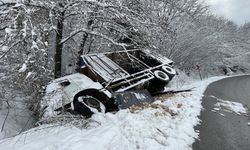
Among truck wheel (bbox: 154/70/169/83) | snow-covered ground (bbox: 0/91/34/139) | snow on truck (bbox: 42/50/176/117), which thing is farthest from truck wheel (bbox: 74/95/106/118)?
truck wheel (bbox: 154/70/169/83)

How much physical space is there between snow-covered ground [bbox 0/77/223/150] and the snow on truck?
2.90 ft

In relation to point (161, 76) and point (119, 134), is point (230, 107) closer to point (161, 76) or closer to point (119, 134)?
point (161, 76)

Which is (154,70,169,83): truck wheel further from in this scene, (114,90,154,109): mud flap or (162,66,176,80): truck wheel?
(114,90,154,109): mud flap

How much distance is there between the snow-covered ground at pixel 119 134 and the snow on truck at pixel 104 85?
0.88 meters

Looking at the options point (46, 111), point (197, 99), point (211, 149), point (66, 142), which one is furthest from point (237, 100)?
point (66, 142)

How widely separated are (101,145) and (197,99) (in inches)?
275

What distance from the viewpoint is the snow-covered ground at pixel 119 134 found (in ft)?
18.1

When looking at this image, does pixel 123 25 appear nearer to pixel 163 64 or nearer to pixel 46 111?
pixel 163 64

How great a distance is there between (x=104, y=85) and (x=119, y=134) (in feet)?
12.9

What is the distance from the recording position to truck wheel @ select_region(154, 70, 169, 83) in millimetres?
11523

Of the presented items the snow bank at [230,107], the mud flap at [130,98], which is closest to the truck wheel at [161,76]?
the mud flap at [130,98]

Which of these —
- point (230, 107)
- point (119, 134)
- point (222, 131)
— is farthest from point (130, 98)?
point (230, 107)

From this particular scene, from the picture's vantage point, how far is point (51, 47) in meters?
15.3

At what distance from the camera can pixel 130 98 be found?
9047mm
